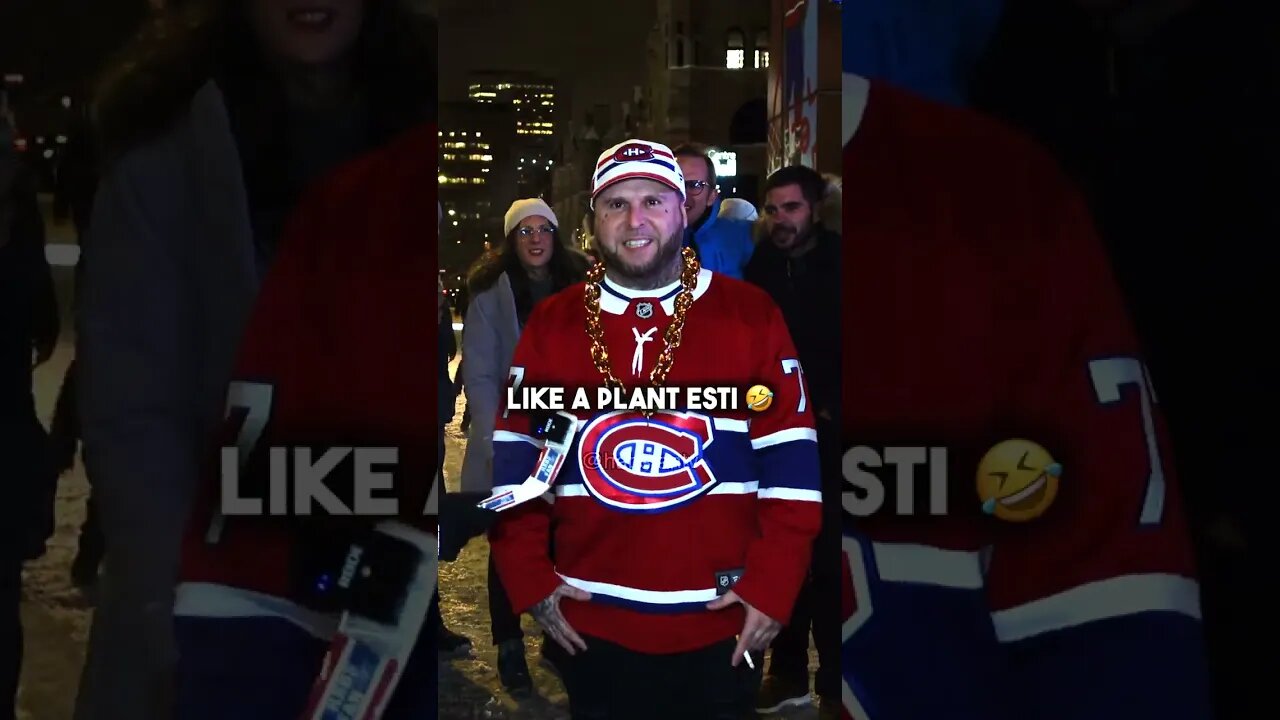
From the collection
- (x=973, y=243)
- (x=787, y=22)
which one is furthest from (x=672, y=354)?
(x=787, y=22)

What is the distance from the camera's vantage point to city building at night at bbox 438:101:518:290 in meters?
2.59

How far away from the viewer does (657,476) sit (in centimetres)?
219

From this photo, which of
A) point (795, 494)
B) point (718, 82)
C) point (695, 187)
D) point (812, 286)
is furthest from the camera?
point (718, 82)

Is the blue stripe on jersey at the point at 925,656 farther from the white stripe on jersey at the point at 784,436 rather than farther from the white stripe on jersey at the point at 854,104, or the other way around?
the white stripe on jersey at the point at 854,104

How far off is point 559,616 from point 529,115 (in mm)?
1229

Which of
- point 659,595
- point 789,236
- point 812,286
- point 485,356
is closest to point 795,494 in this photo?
point 659,595

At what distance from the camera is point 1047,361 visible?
213 centimetres

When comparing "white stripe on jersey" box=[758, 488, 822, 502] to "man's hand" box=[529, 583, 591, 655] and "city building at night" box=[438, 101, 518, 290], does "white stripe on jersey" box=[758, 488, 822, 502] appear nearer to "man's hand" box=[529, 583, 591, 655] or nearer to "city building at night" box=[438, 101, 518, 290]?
"man's hand" box=[529, 583, 591, 655]

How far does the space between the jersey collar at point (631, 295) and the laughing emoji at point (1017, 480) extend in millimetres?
680

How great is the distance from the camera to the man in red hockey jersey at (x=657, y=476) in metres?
2.19

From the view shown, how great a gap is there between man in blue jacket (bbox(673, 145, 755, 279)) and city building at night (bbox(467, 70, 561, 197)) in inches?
13.0

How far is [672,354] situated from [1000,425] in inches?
26.6

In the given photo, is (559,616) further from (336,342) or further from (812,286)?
(812,286)

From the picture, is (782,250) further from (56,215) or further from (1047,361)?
(56,215)
